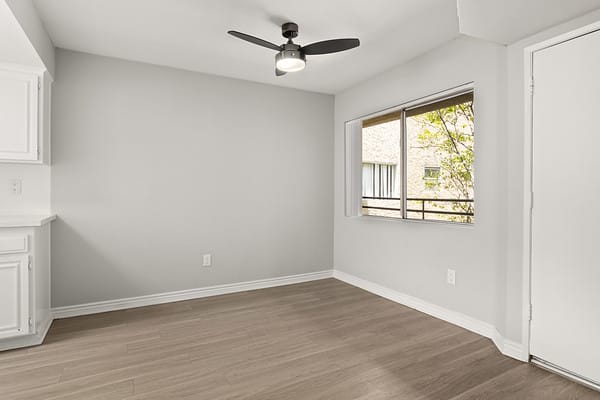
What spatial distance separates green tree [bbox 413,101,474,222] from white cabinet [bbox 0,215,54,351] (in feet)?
12.8

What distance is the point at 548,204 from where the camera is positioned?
2.11 m

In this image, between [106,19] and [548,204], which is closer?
[548,204]

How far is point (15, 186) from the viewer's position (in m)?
2.84

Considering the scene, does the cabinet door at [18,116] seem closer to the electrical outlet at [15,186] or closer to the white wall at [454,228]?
the electrical outlet at [15,186]

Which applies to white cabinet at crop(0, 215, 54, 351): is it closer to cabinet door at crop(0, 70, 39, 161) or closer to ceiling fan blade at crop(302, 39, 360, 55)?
cabinet door at crop(0, 70, 39, 161)

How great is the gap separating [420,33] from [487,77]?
2.13ft

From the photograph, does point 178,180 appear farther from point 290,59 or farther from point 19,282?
point 290,59

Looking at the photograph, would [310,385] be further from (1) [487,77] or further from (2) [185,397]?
(1) [487,77]

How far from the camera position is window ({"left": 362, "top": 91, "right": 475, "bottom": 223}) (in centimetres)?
350

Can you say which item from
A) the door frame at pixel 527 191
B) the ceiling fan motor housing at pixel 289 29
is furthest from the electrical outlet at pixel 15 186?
the door frame at pixel 527 191

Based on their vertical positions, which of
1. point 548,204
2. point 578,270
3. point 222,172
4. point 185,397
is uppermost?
point 222,172

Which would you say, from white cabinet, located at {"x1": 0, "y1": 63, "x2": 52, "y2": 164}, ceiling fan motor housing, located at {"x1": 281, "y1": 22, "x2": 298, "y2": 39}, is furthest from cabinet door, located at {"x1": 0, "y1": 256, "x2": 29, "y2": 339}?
ceiling fan motor housing, located at {"x1": 281, "y1": 22, "x2": 298, "y2": 39}

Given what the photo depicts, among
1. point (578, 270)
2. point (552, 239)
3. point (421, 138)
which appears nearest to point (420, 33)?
point (421, 138)

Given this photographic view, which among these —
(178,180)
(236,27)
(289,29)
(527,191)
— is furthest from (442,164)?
(178,180)
